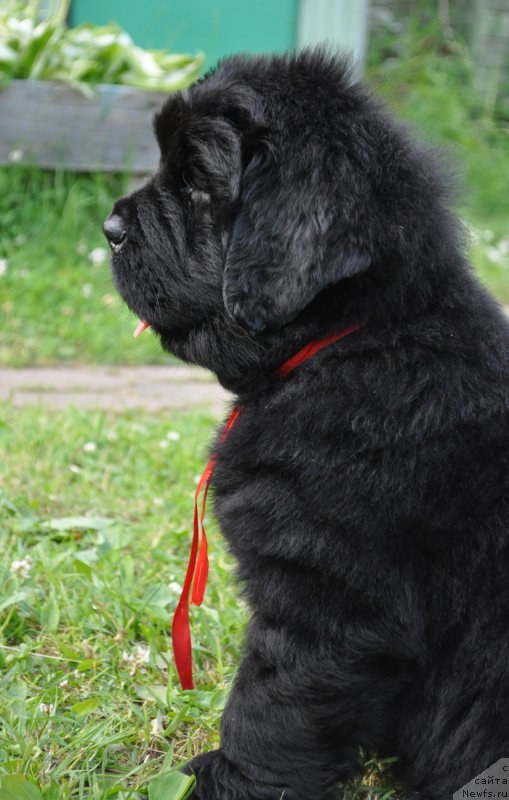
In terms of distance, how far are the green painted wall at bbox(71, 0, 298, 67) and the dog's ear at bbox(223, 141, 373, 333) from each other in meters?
4.88

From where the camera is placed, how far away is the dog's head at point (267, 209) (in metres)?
1.87

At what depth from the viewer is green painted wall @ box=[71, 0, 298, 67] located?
6395 millimetres

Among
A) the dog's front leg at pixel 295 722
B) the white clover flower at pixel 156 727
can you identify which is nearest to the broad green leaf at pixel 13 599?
the white clover flower at pixel 156 727

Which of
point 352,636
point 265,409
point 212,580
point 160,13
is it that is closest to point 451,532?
point 352,636

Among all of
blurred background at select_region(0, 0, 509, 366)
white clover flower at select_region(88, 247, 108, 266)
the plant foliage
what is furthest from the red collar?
the plant foliage

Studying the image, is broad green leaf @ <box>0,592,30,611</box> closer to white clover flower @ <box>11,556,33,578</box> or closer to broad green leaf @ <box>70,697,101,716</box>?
white clover flower @ <box>11,556,33,578</box>

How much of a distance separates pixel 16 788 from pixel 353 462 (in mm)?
831

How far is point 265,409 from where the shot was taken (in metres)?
1.98

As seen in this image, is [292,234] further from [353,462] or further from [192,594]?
[192,594]

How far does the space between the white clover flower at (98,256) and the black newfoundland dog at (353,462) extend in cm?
327

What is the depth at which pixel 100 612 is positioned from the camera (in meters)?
2.50

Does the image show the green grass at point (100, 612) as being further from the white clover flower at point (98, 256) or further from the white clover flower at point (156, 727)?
the white clover flower at point (98, 256)

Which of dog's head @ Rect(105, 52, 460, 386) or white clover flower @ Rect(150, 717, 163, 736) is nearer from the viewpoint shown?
dog's head @ Rect(105, 52, 460, 386)

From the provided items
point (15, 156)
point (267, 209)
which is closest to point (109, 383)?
point (15, 156)
